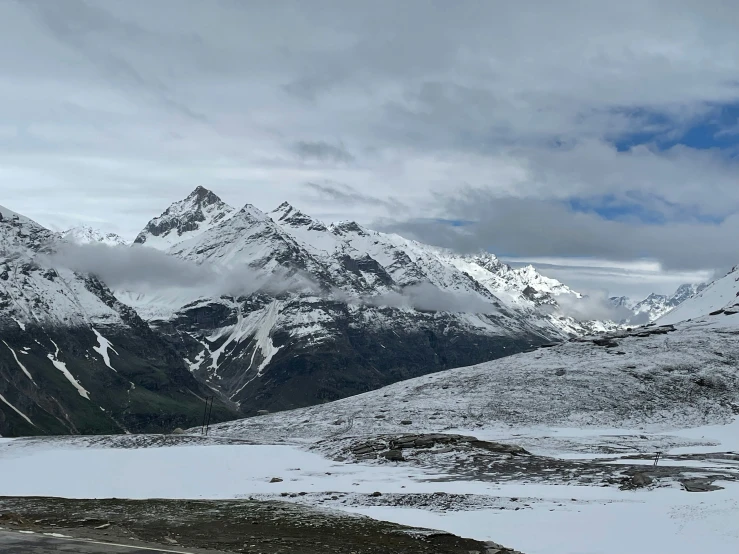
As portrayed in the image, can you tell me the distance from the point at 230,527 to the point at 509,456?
2557cm

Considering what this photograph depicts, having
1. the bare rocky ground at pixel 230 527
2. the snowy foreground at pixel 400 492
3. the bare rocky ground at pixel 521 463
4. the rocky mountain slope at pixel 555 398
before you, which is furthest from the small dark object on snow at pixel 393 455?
the bare rocky ground at pixel 230 527

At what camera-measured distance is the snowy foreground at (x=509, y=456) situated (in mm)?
31094

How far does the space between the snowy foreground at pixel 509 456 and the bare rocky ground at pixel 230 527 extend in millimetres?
1945

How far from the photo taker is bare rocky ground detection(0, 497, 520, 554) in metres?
27.9

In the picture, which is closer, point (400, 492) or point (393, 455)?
point (400, 492)

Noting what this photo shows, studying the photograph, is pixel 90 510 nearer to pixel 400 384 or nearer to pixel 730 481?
pixel 730 481

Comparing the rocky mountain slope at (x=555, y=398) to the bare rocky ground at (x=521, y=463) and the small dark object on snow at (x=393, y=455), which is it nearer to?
the bare rocky ground at (x=521, y=463)

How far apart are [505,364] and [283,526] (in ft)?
258

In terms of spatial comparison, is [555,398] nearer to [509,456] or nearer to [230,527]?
[509,456]

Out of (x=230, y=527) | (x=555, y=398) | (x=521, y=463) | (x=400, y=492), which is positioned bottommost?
(x=230, y=527)

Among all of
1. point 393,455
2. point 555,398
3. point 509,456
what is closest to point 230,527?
point 393,455

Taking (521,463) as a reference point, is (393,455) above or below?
below

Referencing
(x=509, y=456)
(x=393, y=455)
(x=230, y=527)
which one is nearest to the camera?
(x=230, y=527)

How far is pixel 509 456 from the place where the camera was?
173 feet
